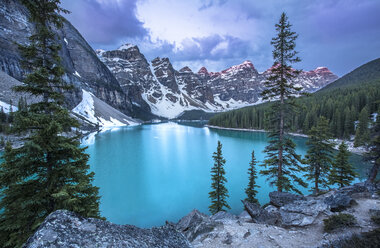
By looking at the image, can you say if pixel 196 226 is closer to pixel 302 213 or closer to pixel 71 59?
pixel 302 213

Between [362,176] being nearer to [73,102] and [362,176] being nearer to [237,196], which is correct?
[237,196]

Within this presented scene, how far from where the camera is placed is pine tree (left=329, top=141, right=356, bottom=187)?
12.9m

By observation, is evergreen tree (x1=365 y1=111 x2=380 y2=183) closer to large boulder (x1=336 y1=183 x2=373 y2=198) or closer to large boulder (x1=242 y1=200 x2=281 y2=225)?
large boulder (x1=336 y1=183 x2=373 y2=198)

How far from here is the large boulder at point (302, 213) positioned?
6.55m

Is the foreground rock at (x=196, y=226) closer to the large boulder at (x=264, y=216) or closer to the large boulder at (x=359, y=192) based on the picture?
the large boulder at (x=264, y=216)

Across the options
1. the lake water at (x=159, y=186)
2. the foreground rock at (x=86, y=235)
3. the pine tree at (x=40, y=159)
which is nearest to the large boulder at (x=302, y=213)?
the foreground rock at (x=86, y=235)

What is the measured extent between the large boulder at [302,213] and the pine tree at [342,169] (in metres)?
8.03

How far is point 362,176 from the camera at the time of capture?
68.3 feet

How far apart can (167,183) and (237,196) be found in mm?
8603

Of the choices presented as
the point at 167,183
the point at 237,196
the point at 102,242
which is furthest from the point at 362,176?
the point at 102,242

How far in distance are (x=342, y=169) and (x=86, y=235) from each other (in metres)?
18.6

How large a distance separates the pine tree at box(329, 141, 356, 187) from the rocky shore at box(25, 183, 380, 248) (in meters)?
4.11

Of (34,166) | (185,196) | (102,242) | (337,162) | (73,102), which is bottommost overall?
(185,196)

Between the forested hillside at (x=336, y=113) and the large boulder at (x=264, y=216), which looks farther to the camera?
the forested hillside at (x=336, y=113)
